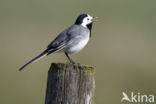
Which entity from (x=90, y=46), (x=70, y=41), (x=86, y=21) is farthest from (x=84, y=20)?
(x=90, y=46)

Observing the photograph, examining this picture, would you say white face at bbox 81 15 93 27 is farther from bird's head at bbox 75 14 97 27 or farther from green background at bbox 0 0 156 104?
green background at bbox 0 0 156 104

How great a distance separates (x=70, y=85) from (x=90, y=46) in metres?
9.99

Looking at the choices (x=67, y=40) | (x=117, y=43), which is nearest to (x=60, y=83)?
(x=67, y=40)

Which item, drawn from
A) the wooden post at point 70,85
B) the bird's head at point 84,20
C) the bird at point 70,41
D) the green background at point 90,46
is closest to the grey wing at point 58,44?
the bird at point 70,41

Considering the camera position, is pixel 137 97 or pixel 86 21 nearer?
pixel 86 21

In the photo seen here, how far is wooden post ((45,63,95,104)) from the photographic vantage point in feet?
23.6

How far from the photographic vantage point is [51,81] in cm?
725

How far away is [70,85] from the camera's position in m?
7.18

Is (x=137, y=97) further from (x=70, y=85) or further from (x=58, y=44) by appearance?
(x=70, y=85)

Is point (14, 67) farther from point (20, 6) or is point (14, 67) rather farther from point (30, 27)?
point (20, 6)

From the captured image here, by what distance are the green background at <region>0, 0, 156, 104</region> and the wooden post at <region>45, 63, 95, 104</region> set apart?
6.23 metres

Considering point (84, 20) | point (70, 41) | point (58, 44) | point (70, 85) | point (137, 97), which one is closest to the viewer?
point (70, 85)

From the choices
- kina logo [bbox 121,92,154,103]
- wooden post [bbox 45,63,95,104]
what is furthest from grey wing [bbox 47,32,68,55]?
kina logo [bbox 121,92,154,103]

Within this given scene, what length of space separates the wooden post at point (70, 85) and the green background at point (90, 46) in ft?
20.5
